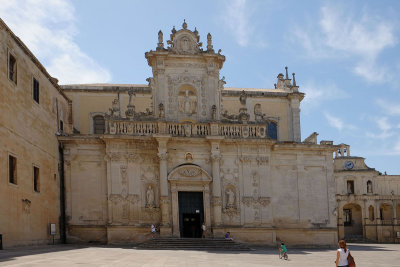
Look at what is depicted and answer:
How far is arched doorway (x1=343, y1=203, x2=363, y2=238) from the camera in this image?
6158cm

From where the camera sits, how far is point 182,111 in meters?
36.8

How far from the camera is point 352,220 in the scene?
62.2 m

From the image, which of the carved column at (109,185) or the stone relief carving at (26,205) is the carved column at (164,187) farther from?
the stone relief carving at (26,205)

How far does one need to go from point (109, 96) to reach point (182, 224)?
1383cm

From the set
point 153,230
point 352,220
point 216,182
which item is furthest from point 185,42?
point 352,220

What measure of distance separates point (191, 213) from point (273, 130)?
13.1 m

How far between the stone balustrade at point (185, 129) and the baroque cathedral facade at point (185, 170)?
0.23ft

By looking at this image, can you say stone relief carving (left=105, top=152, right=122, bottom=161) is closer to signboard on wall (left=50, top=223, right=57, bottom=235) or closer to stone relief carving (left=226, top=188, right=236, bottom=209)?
signboard on wall (left=50, top=223, right=57, bottom=235)

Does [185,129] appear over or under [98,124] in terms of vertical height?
under

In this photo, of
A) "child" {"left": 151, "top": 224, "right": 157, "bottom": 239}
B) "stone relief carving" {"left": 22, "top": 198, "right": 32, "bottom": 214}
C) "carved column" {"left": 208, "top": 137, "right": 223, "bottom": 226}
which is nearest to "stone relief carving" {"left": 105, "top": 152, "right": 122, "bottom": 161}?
"child" {"left": 151, "top": 224, "right": 157, "bottom": 239}

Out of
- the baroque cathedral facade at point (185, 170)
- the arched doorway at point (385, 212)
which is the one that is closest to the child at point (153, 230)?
the baroque cathedral facade at point (185, 170)

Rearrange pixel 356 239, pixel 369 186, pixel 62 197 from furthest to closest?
pixel 369 186 → pixel 356 239 → pixel 62 197

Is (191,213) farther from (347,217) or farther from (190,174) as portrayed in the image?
(347,217)

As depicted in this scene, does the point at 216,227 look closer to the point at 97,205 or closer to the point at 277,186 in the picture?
the point at 277,186
